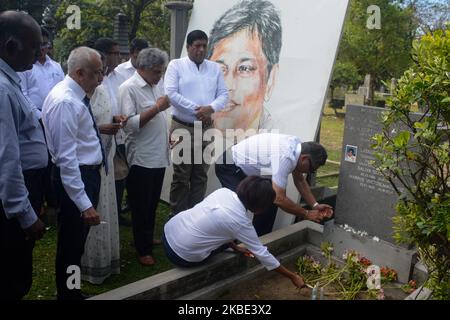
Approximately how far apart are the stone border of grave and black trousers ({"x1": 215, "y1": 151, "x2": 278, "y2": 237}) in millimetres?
215

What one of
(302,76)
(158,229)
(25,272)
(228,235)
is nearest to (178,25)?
(302,76)

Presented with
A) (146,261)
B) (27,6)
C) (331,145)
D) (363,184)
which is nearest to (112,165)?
(146,261)

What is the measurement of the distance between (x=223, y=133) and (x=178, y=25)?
1959 mm

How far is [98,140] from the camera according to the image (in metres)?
2.81

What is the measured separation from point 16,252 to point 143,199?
1.43 meters

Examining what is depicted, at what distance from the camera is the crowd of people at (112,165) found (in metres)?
2.18

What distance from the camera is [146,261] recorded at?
12.2 ft

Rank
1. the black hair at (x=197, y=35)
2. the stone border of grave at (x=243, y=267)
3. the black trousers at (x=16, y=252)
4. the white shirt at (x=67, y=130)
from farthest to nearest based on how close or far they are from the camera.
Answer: the black hair at (x=197, y=35), the stone border of grave at (x=243, y=267), the white shirt at (x=67, y=130), the black trousers at (x=16, y=252)

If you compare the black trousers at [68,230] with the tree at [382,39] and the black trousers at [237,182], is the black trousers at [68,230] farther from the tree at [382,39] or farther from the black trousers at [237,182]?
the tree at [382,39]

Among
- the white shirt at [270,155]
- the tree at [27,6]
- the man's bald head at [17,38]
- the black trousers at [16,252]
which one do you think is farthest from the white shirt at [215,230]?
the tree at [27,6]

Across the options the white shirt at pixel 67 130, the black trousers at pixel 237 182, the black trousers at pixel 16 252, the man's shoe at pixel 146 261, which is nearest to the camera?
the black trousers at pixel 16 252

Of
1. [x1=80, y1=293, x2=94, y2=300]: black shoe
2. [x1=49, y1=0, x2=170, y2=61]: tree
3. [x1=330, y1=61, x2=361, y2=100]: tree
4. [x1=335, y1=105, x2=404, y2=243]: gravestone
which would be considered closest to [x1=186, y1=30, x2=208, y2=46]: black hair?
[x1=335, y1=105, x2=404, y2=243]: gravestone

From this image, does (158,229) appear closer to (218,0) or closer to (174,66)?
(174,66)

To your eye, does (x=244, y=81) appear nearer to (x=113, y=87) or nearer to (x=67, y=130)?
(x=113, y=87)
